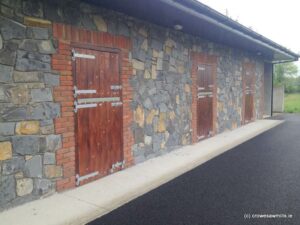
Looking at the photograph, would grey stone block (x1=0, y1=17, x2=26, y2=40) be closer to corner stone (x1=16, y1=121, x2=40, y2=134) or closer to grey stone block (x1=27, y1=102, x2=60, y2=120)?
grey stone block (x1=27, y1=102, x2=60, y2=120)

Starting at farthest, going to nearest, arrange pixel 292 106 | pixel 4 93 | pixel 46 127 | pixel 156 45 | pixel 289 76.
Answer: pixel 289 76
pixel 292 106
pixel 156 45
pixel 46 127
pixel 4 93

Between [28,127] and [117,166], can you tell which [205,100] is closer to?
[117,166]

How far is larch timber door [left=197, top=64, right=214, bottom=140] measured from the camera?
319 inches

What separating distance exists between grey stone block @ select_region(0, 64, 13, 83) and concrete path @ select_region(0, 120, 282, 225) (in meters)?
1.56

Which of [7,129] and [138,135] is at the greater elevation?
[7,129]

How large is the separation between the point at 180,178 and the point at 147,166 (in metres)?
0.76

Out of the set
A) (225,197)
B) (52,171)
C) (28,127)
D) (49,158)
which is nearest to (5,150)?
(28,127)

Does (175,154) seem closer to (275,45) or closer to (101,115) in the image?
(101,115)

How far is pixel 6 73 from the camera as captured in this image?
11.8ft

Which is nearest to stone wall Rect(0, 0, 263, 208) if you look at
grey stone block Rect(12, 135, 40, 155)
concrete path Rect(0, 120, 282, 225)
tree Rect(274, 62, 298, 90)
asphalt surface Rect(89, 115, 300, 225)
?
grey stone block Rect(12, 135, 40, 155)

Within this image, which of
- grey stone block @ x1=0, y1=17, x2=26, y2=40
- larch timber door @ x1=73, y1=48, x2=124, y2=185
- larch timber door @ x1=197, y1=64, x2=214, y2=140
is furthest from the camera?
larch timber door @ x1=197, y1=64, x2=214, y2=140

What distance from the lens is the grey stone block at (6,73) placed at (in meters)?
3.56

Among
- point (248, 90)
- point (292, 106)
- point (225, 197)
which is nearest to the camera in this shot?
point (225, 197)

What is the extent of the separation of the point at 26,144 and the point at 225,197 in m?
2.79
